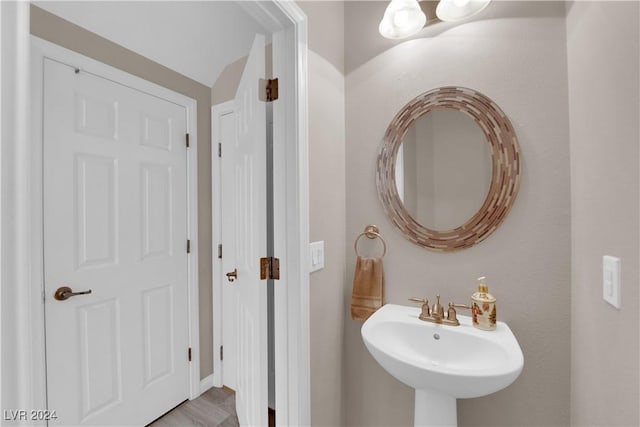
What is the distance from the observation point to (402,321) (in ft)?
4.03

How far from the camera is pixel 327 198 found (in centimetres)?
135

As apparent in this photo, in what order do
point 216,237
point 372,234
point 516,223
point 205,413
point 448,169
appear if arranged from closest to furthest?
point 516,223 → point 448,169 → point 372,234 → point 205,413 → point 216,237

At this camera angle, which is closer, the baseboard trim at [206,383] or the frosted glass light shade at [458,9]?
→ the frosted glass light shade at [458,9]

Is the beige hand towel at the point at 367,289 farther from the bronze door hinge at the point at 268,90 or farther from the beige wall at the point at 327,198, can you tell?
the bronze door hinge at the point at 268,90

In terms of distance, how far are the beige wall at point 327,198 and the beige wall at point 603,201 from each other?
3.02 ft

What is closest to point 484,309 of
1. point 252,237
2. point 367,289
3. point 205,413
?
point 367,289

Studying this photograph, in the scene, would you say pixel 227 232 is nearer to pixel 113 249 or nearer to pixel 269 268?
pixel 113 249

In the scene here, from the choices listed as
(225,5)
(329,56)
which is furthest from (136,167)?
(329,56)

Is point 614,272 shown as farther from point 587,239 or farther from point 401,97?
point 401,97

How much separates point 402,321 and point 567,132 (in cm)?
97

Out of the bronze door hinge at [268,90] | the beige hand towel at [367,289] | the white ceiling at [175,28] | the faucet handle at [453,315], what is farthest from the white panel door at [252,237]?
the faucet handle at [453,315]

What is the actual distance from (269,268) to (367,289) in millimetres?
489

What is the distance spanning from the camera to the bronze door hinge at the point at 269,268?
3.91ft

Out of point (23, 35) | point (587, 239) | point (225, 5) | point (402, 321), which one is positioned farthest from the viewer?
point (225, 5)
